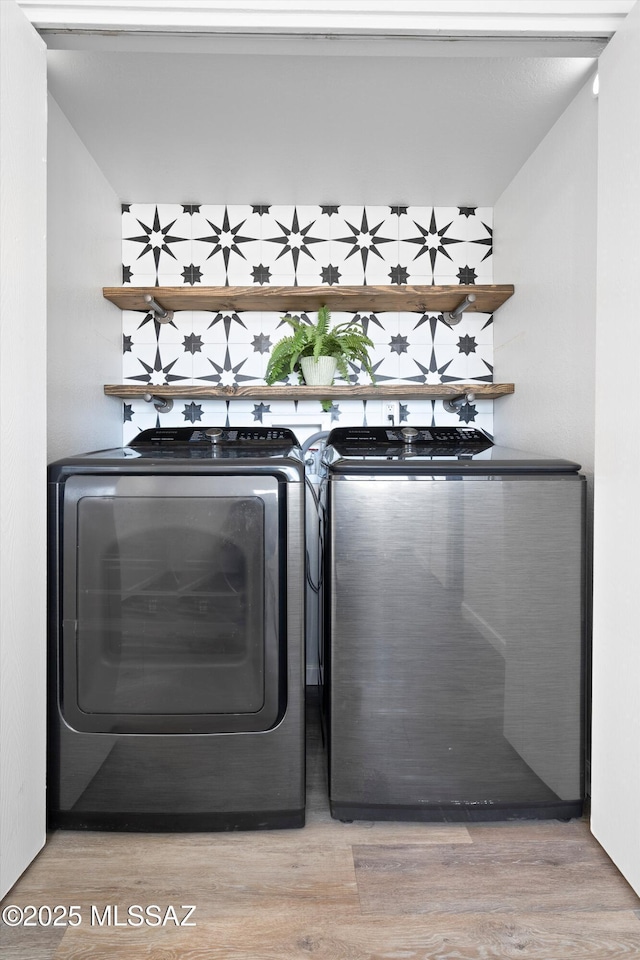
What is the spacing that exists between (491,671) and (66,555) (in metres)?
1.14

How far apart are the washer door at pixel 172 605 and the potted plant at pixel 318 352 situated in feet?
2.65

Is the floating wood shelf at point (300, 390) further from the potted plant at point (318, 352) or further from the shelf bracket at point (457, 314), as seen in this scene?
the shelf bracket at point (457, 314)

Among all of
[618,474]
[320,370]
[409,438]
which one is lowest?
[618,474]

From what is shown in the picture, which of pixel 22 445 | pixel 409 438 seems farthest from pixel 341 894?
pixel 409 438

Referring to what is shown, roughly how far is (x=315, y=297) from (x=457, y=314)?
1.99 ft

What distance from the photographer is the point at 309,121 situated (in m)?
1.84

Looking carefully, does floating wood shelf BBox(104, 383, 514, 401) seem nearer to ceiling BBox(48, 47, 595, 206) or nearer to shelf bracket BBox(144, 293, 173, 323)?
shelf bracket BBox(144, 293, 173, 323)

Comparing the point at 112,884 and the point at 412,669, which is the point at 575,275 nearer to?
the point at 412,669

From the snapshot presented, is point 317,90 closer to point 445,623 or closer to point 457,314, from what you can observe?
point 457,314

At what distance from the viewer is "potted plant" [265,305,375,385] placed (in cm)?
221

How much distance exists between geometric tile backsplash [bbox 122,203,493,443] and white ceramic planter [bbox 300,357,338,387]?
23 centimetres

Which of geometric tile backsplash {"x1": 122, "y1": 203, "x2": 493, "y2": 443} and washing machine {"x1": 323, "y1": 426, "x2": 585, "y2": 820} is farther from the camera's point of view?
geometric tile backsplash {"x1": 122, "y1": 203, "x2": 493, "y2": 443}

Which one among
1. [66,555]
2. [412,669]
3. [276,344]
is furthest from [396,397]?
[66,555]

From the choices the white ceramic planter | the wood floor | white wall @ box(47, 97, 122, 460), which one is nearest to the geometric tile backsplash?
white wall @ box(47, 97, 122, 460)
